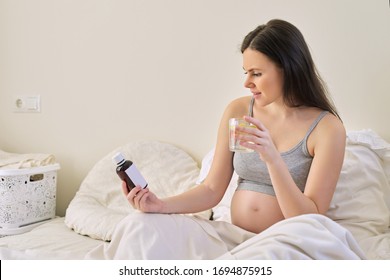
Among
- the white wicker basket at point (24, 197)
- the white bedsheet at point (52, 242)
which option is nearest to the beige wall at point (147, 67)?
the white wicker basket at point (24, 197)

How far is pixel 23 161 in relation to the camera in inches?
68.9

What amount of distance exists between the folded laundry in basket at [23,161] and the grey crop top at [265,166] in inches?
37.2

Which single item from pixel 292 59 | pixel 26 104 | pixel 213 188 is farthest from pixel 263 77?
pixel 26 104

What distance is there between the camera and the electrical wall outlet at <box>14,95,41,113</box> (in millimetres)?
2059

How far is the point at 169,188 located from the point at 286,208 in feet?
2.58

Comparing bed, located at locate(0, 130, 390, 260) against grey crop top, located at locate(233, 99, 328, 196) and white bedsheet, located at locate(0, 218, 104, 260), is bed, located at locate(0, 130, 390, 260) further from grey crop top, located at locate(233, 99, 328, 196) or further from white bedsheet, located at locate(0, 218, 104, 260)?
grey crop top, located at locate(233, 99, 328, 196)

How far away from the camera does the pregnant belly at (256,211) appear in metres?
1.08

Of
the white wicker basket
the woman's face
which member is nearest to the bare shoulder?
the woman's face

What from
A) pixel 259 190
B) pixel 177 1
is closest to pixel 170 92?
pixel 177 1

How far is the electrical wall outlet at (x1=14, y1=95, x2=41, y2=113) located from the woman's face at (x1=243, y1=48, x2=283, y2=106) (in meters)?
1.26

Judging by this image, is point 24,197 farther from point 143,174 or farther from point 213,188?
point 213,188

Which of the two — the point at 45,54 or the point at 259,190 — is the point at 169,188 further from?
the point at 45,54

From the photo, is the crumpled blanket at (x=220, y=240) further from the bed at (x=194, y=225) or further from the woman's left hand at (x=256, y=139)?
the woman's left hand at (x=256, y=139)

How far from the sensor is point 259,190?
1113mm
